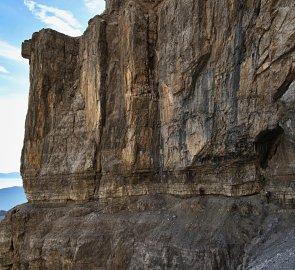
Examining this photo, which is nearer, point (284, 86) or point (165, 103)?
point (284, 86)

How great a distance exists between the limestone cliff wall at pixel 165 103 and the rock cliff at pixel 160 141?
10cm

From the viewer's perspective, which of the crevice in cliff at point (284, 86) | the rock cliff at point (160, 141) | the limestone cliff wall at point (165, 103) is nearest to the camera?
the crevice in cliff at point (284, 86)

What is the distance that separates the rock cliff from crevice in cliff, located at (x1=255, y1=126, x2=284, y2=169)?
0.10 meters

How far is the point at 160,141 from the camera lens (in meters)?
31.2

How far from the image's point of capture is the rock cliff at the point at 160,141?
22.3 m

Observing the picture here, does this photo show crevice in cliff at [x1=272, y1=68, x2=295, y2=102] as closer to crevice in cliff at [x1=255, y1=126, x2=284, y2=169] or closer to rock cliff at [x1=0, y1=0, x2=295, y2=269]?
rock cliff at [x1=0, y1=0, x2=295, y2=269]

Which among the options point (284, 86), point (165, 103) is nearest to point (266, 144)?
point (284, 86)

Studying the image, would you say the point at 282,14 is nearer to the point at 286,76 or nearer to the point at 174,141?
the point at 286,76

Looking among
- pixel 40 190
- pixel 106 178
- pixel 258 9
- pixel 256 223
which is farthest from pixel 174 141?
pixel 40 190

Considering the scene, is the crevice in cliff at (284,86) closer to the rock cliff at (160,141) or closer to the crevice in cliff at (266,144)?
the rock cliff at (160,141)

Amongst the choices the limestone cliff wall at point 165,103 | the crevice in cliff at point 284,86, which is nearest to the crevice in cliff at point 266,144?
the limestone cliff wall at point 165,103

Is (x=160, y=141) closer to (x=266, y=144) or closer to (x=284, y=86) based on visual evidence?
(x=266, y=144)

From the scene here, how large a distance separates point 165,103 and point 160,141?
134 inches

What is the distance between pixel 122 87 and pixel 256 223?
17.6 metres
